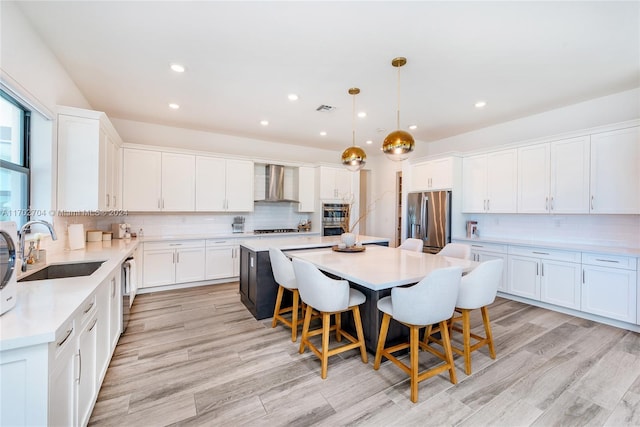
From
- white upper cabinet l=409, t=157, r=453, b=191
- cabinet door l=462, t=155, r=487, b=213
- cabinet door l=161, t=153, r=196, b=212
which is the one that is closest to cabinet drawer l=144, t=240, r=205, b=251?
cabinet door l=161, t=153, r=196, b=212

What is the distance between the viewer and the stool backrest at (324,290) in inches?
83.6

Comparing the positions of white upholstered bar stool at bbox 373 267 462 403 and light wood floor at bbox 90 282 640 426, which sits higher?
white upholstered bar stool at bbox 373 267 462 403

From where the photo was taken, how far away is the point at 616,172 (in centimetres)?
330

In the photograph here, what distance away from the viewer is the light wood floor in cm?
178

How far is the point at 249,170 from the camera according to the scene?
17.2 ft

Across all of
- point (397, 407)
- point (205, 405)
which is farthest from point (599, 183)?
point (205, 405)

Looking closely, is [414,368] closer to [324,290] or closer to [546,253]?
[324,290]

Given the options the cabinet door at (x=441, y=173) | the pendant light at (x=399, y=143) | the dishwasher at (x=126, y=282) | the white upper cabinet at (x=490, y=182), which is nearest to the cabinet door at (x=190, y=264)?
the dishwasher at (x=126, y=282)

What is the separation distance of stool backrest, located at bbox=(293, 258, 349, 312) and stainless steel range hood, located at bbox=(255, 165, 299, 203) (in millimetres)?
3497

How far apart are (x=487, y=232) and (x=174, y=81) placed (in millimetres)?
5329

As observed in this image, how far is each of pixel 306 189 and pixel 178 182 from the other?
8.06ft

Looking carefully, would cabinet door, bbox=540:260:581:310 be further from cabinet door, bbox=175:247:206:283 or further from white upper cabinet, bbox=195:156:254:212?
cabinet door, bbox=175:247:206:283

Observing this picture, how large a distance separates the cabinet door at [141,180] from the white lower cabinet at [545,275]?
5647mm

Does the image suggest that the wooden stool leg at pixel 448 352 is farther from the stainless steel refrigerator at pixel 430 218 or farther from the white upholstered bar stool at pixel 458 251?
the stainless steel refrigerator at pixel 430 218
